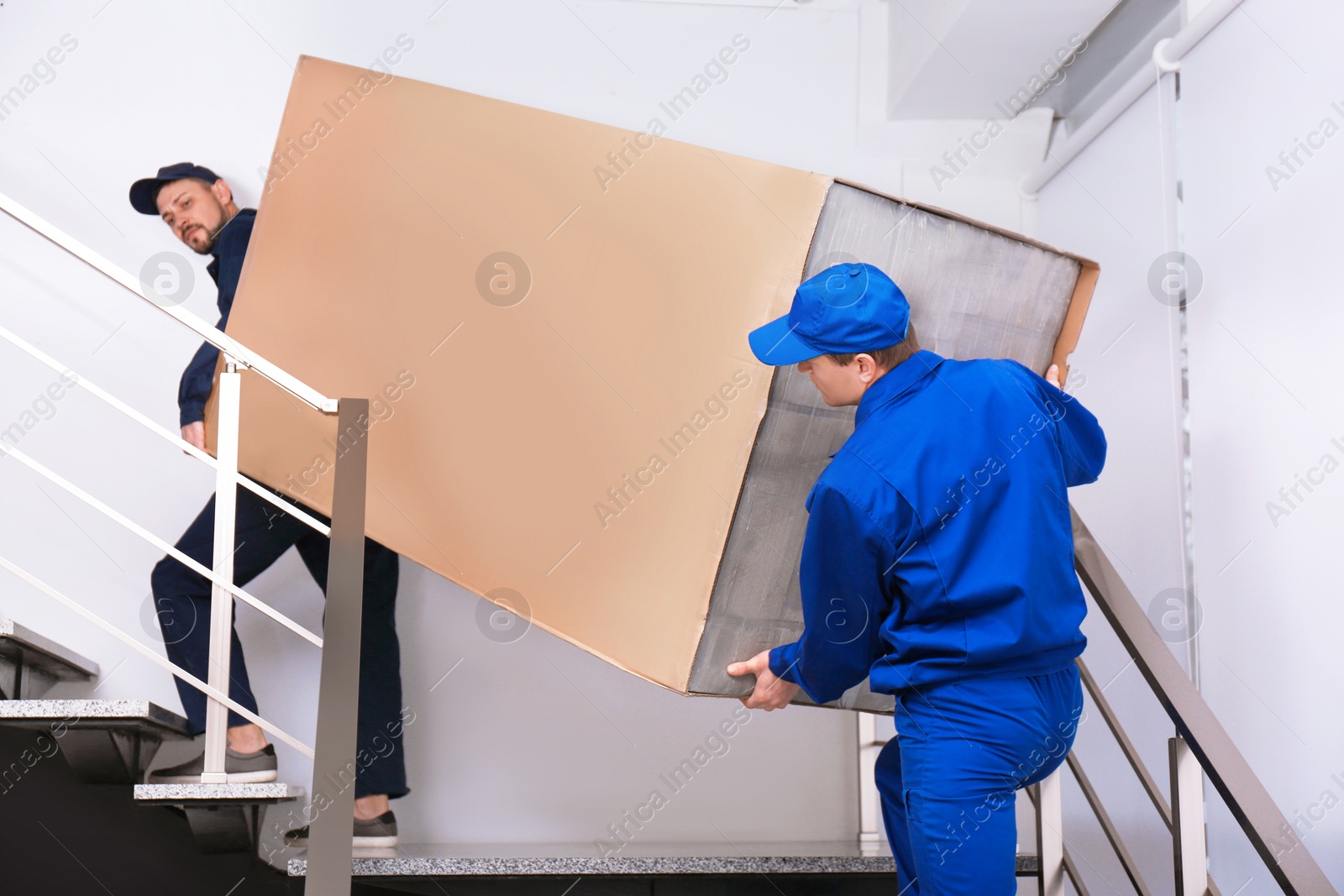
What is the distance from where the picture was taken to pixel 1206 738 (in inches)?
49.2

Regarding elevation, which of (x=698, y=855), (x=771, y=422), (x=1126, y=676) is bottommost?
(x=698, y=855)

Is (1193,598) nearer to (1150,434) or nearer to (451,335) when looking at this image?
(1150,434)

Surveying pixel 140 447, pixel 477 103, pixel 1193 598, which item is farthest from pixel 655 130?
pixel 1193 598

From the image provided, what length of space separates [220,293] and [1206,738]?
6.51 feet

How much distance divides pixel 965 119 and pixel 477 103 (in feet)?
5.99

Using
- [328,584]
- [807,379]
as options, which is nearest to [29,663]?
[328,584]

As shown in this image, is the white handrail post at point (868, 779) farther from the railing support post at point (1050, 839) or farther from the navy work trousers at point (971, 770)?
the navy work trousers at point (971, 770)

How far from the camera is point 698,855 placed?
1702 millimetres

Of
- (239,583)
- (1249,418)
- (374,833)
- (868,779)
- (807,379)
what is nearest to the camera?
(807,379)

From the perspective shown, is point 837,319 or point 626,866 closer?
point 837,319

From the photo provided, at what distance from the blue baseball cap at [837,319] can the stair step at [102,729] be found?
1.08 meters

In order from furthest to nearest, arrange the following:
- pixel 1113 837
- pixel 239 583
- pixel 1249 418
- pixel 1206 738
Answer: pixel 239 583 → pixel 1249 418 → pixel 1113 837 → pixel 1206 738

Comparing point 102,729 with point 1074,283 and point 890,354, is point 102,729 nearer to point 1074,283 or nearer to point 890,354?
point 890,354

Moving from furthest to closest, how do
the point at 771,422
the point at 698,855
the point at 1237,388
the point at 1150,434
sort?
the point at 1150,434 < the point at 1237,388 < the point at 698,855 < the point at 771,422
